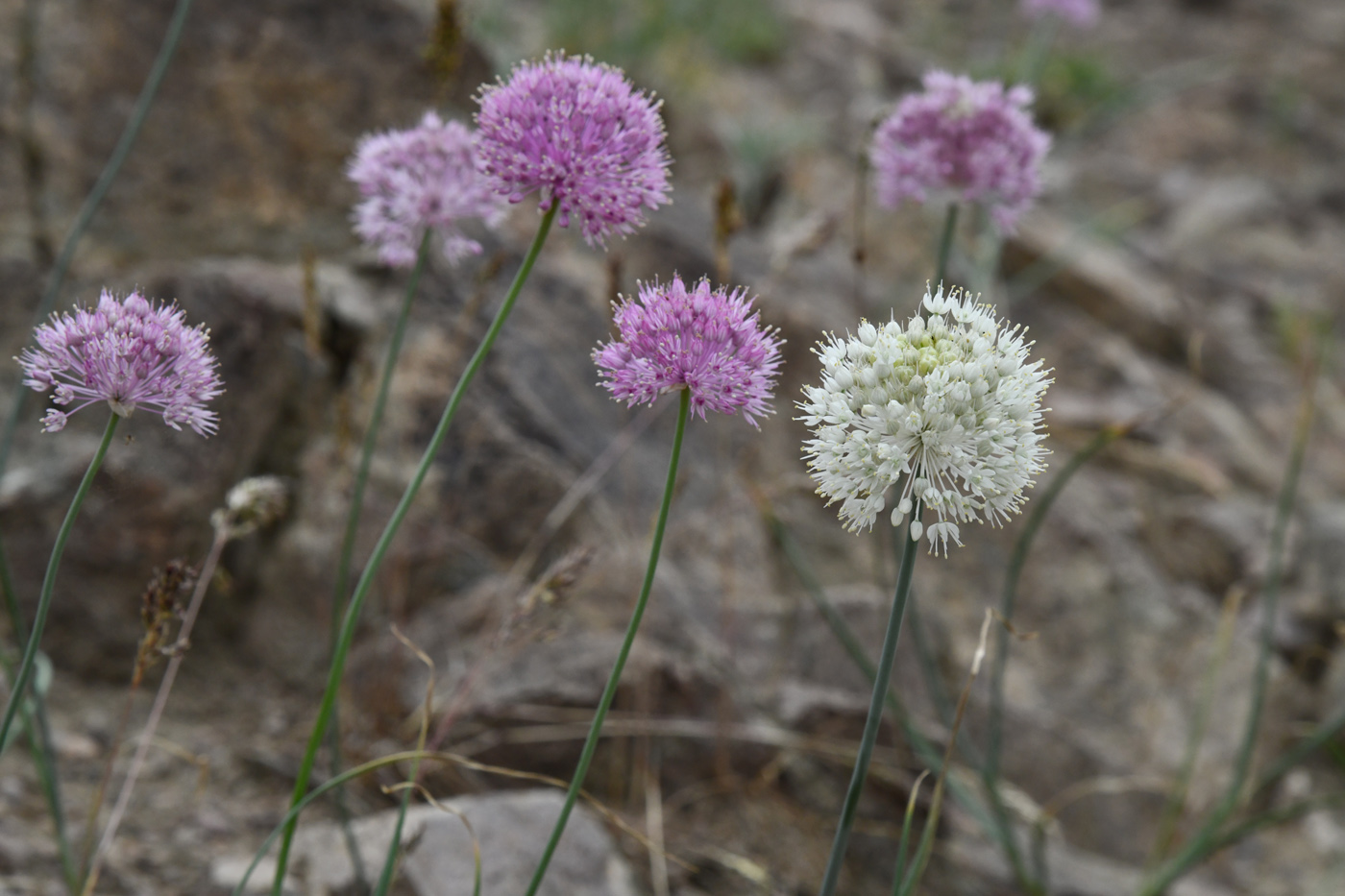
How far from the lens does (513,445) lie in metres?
2.83

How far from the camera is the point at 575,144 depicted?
126cm

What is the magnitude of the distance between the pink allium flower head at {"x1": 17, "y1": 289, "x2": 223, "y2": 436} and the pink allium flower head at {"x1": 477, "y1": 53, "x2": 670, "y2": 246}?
45 cm

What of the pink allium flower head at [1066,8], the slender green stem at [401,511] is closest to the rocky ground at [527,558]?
the slender green stem at [401,511]

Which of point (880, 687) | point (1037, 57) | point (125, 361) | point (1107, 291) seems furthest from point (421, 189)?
point (1107, 291)

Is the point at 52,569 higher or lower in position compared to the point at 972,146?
lower

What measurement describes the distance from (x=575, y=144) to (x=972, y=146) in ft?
3.59

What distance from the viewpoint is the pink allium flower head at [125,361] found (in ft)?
3.69

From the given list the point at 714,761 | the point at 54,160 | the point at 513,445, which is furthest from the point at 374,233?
the point at 54,160

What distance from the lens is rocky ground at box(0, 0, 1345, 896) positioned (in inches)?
89.4

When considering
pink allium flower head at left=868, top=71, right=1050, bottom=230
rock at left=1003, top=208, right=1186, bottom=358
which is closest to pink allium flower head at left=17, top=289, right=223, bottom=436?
pink allium flower head at left=868, top=71, right=1050, bottom=230

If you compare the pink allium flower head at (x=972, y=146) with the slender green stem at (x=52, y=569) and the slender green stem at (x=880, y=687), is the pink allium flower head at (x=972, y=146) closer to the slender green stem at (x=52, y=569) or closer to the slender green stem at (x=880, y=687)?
the slender green stem at (x=880, y=687)

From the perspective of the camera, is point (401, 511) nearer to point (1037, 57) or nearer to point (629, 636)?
point (629, 636)

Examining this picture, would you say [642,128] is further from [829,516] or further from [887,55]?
[887,55]

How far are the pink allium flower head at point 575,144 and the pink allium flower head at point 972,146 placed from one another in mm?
940
